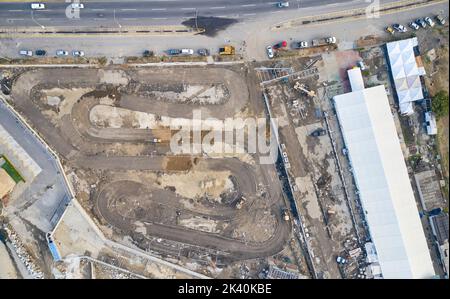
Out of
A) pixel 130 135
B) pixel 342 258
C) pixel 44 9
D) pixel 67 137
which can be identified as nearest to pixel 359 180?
pixel 342 258

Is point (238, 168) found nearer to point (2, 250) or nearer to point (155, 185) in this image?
point (155, 185)

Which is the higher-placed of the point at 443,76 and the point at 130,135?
the point at 130,135

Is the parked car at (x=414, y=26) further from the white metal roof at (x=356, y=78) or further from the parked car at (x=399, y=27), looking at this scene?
the white metal roof at (x=356, y=78)

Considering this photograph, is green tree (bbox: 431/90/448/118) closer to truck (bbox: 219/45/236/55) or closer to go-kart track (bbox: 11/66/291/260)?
go-kart track (bbox: 11/66/291/260)

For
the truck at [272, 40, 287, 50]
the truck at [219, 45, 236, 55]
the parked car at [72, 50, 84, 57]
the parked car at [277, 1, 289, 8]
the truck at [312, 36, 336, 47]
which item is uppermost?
the parked car at [72, 50, 84, 57]

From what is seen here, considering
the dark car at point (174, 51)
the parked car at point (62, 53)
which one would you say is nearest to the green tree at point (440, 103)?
the dark car at point (174, 51)

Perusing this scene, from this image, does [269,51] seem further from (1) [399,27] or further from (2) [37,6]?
(2) [37,6]

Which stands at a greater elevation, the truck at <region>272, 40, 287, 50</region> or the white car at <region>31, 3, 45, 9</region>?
the white car at <region>31, 3, 45, 9</region>

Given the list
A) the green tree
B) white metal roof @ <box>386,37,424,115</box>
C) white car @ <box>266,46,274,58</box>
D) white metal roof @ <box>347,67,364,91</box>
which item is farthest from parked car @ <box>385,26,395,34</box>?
white car @ <box>266,46,274,58</box>
